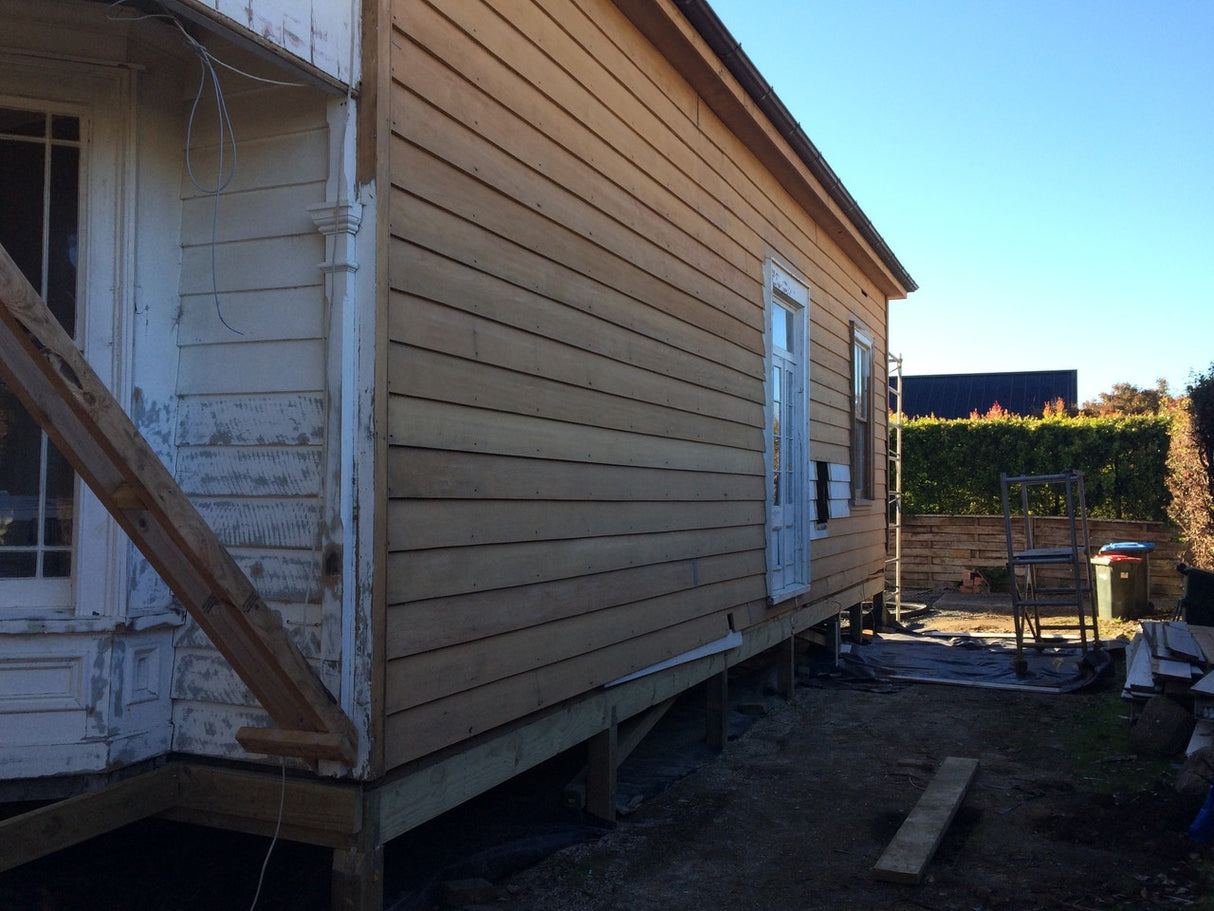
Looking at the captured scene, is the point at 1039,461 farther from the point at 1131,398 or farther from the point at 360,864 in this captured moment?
the point at 1131,398

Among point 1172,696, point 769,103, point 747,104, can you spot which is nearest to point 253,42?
point 747,104

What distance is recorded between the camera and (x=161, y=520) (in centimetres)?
262

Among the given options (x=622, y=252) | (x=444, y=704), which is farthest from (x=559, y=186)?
(x=444, y=704)

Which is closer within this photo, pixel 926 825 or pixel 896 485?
pixel 926 825

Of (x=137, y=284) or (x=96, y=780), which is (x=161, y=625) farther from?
(x=137, y=284)

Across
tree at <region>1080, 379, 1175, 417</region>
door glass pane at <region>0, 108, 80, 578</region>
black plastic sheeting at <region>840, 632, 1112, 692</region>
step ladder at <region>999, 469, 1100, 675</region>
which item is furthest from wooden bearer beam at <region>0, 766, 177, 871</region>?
tree at <region>1080, 379, 1175, 417</region>

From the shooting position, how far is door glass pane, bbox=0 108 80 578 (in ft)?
10.8

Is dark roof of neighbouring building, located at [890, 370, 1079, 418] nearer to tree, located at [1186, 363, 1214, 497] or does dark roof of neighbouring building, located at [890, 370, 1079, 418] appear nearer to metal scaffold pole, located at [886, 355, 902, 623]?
metal scaffold pole, located at [886, 355, 902, 623]

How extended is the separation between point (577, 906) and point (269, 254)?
2674 millimetres

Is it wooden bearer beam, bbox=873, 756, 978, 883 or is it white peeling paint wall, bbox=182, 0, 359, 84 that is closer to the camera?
white peeling paint wall, bbox=182, 0, 359, 84

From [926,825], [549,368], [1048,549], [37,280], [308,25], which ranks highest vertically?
[308,25]

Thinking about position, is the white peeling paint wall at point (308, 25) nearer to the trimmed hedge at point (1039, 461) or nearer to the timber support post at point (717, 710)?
the timber support post at point (717, 710)

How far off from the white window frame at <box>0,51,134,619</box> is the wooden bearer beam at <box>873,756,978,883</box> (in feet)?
10.4

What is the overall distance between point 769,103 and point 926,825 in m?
4.75
